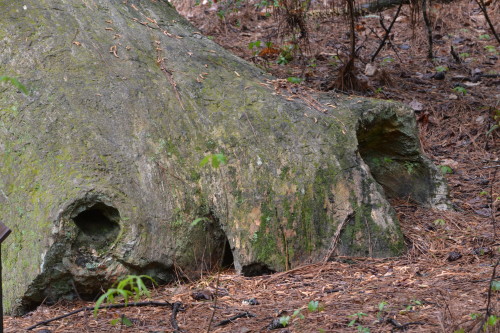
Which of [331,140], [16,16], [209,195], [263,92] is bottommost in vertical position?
[209,195]

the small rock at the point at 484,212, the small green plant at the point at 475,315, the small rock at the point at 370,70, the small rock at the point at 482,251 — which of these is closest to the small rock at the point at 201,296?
the small green plant at the point at 475,315

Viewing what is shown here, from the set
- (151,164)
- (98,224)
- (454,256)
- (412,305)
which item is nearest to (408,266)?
(454,256)

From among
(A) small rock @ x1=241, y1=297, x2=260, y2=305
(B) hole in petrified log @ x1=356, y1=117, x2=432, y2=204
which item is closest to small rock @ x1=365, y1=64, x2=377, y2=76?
(B) hole in petrified log @ x1=356, y1=117, x2=432, y2=204

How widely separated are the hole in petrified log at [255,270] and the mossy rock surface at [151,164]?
0.01 m

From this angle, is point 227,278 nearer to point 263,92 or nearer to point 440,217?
point 263,92

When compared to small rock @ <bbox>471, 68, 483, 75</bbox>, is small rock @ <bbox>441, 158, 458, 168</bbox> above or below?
below

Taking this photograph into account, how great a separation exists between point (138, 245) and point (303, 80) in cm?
406

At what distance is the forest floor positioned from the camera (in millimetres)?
2855

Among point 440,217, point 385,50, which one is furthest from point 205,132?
point 385,50

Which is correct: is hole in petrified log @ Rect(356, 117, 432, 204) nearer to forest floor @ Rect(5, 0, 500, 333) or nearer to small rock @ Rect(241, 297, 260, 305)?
forest floor @ Rect(5, 0, 500, 333)

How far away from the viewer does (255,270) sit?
3.67 m

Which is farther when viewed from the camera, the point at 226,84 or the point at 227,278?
the point at 226,84

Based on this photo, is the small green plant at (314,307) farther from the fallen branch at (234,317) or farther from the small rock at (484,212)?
the small rock at (484,212)

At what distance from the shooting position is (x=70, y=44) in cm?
411
